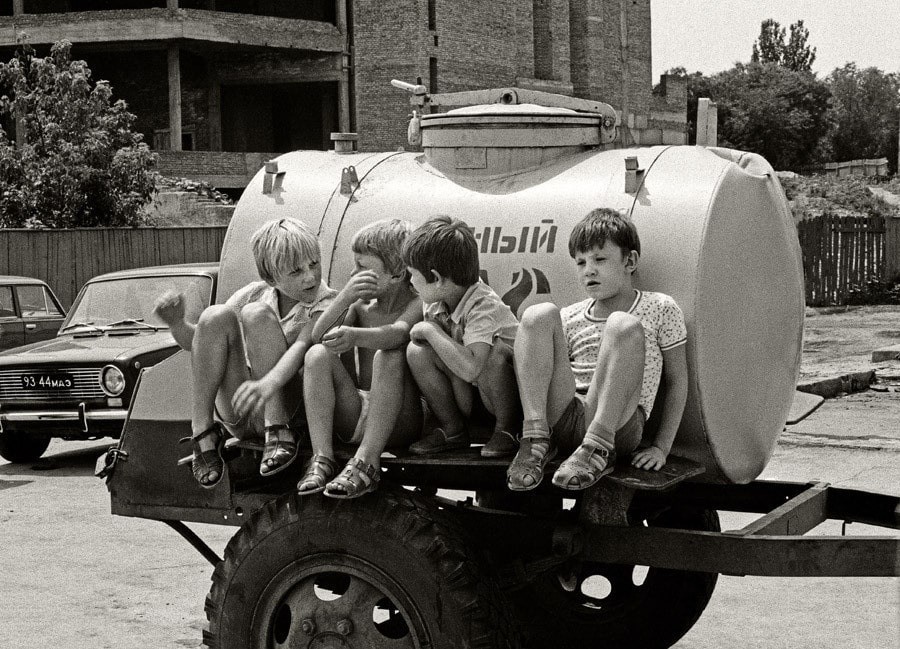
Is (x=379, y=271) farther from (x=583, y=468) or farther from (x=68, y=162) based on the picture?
(x=68, y=162)

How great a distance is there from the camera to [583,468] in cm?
338

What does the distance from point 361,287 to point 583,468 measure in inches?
37.9

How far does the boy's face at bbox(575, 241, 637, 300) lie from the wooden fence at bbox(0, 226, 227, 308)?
1836 centimetres

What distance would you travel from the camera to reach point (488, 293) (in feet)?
12.5

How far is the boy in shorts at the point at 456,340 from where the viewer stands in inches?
144

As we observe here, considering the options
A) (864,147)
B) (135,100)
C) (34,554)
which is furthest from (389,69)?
(864,147)

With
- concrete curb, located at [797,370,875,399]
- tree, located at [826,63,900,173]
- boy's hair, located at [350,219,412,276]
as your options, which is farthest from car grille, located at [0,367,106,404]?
tree, located at [826,63,900,173]

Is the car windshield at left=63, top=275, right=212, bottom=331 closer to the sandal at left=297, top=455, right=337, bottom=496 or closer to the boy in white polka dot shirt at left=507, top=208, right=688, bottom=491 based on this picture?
the sandal at left=297, top=455, right=337, bottom=496

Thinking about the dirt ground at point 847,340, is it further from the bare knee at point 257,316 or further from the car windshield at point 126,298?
the bare knee at point 257,316

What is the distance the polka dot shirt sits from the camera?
12.1 feet

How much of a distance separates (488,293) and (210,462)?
1.07m

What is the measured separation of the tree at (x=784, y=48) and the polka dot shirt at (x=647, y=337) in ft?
413

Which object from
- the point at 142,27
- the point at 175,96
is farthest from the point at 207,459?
the point at 175,96

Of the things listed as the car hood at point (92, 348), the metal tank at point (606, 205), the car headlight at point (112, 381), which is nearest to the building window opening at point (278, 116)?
the car hood at point (92, 348)
